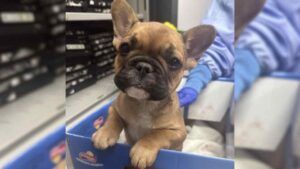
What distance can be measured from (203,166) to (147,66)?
0.68 feet

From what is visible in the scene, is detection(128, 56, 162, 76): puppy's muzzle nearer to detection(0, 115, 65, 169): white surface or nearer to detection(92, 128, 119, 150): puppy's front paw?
detection(92, 128, 119, 150): puppy's front paw

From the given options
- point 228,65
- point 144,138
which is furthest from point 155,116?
point 228,65

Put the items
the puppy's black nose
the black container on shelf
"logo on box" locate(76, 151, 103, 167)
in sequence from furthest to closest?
"logo on box" locate(76, 151, 103, 167)
the puppy's black nose
the black container on shelf

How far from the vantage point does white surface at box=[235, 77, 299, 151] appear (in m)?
0.52

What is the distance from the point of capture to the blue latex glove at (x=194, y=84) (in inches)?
24.3

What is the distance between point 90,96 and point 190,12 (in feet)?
0.80

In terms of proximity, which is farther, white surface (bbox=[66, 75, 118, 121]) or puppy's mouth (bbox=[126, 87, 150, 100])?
white surface (bbox=[66, 75, 118, 121])

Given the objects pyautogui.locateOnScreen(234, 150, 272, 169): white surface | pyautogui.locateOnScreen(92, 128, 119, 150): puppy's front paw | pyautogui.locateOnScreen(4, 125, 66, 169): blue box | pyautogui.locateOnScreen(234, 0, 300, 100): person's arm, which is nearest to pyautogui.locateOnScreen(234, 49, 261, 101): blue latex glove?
pyautogui.locateOnScreen(234, 0, 300, 100): person's arm

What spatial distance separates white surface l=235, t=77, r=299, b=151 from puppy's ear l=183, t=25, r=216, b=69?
0.33ft

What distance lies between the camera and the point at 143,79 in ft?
1.57

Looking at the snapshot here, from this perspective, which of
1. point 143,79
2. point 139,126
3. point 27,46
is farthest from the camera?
point 139,126

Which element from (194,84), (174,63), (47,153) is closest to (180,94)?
(194,84)

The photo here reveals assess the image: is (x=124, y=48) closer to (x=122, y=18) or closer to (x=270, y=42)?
(x=122, y=18)

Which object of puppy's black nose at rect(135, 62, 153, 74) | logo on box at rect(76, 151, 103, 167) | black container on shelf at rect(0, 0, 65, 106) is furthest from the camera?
logo on box at rect(76, 151, 103, 167)
